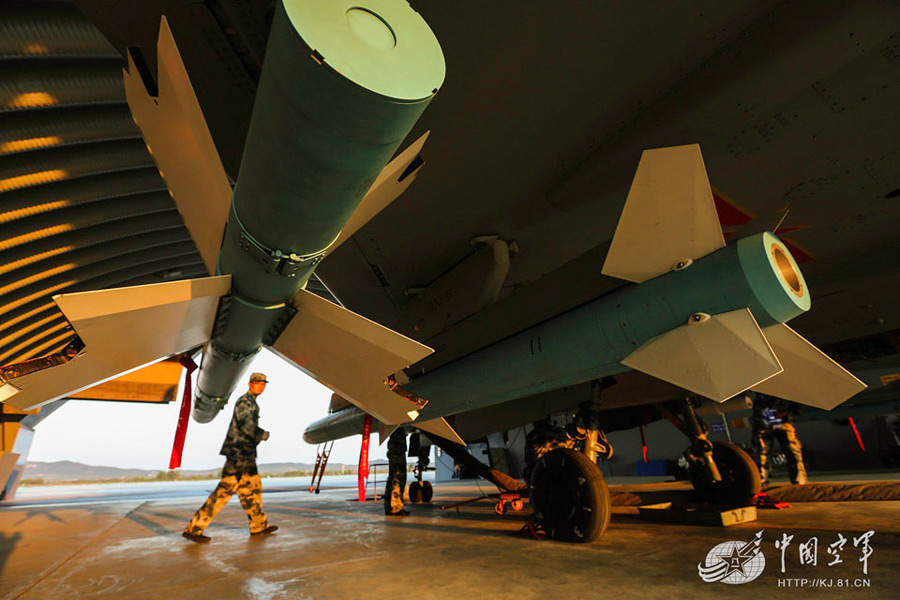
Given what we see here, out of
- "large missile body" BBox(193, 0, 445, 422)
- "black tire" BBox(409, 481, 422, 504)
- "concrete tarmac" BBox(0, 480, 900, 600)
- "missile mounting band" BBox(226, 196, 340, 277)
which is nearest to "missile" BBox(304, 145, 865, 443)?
"concrete tarmac" BBox(0, 480, 900, 600)

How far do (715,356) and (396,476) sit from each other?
541 cm

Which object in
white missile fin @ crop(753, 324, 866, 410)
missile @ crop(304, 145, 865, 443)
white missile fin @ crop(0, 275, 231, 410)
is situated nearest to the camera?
white missile fin @ crop(0, 275, 231, 410)

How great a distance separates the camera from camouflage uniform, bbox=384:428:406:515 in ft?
21.3

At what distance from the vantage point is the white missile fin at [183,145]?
94.8 inches

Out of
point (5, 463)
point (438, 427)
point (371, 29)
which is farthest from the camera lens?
point (5, 463)

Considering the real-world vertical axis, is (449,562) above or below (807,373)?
below

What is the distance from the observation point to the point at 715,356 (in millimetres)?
2748

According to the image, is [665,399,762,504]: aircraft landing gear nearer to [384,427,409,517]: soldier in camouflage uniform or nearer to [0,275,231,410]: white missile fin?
[384,427,409,517]: soldier in camouflage uniform

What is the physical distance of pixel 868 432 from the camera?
11242 mm

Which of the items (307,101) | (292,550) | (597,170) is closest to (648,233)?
(597,170)

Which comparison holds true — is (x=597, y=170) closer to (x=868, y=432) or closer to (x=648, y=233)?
(x=648, y=233)

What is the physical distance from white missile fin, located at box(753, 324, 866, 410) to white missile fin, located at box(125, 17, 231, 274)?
3.92 meters

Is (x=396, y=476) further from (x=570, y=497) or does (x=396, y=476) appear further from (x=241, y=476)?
(x=570, y=497)

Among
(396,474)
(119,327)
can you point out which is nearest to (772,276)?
(119,327)
